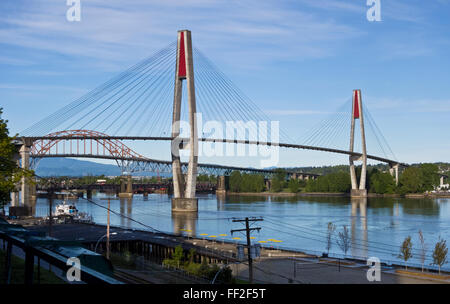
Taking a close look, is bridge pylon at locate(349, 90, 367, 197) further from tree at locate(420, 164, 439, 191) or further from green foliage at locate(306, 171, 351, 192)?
tree at locate(420, 164, 439, 191)

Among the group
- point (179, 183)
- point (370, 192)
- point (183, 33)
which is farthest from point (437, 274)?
point (370, 192)

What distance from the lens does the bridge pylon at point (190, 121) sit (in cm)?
6288

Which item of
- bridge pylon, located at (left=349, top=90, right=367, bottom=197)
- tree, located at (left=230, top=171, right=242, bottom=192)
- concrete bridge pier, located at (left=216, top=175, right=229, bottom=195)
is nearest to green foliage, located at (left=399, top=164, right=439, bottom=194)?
bridge pylon, located at (left=349, top=90, right=367, bottom=197)

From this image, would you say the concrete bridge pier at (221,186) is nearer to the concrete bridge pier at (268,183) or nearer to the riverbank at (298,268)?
the concrete bridge pier at (268,183)

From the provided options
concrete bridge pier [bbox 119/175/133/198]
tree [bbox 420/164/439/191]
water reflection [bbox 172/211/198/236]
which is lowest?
water reflection [bbox 172/211/198/236]

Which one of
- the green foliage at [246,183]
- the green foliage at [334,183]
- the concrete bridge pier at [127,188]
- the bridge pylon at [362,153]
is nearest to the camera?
the bridge pylon at [362,153]

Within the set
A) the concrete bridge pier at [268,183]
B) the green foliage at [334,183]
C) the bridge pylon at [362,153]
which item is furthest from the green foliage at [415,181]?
the concrete bridge pier at [268,183]

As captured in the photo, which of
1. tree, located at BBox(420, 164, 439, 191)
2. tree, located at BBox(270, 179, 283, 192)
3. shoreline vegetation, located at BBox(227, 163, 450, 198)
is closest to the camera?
shoreline vegetation, located at BBox(227, 163, 450, 198)

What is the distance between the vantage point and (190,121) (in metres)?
62.8

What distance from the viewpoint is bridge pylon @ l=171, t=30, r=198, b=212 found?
62875mm

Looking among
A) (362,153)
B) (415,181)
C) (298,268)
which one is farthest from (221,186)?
(298,268)

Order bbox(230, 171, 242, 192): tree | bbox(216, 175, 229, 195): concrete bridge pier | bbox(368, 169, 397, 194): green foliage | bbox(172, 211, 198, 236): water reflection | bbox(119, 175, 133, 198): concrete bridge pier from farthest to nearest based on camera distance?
bbox(230, 171, 242, 192): tree < bbox(216, 175, 229, 195): concrete bridge pier < bbox(119, 175, 133, 198): concrete bridge pier < bbox(368, 169, 397, 194): green foliage < bbox(172, 211, 198, 236): water reflection

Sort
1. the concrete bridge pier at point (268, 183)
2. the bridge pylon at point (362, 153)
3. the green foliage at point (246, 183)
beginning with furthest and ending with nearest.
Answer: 1. the concrete bridge pier at point (268, 183)
2. the green foliage at point (246, 183)
3. the bridge pylon at point (362, 153)
